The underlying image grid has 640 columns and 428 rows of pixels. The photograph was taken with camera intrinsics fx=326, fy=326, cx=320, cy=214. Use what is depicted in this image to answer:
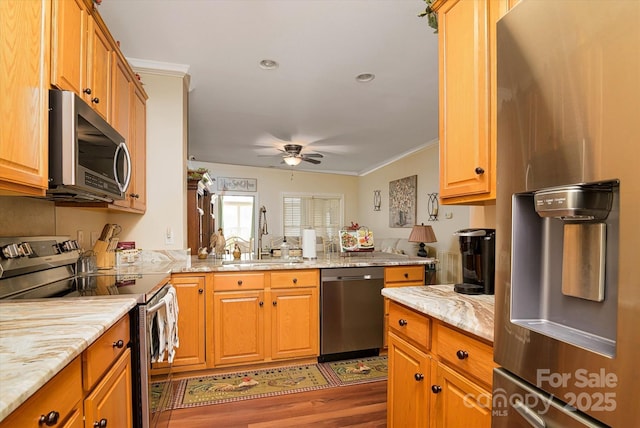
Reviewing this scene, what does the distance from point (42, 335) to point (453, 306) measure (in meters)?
1.42

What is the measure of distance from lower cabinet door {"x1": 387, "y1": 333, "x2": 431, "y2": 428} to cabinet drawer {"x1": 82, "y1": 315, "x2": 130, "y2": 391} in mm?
1216

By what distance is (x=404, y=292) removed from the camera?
1.66 m

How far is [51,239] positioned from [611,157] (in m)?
2.46

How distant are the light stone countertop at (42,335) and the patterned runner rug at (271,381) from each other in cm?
127

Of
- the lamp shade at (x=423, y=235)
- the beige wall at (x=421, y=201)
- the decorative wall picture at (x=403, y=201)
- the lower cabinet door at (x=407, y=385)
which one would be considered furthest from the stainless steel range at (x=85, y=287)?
the decorative wall picture at (x=403, y=201)

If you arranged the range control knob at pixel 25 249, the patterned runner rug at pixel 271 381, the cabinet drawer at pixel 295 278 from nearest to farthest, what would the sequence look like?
the range control knob at pixel 25 249, the patterned runner rug at pixel 271 381, the cabinet drawer at pixel 295 278

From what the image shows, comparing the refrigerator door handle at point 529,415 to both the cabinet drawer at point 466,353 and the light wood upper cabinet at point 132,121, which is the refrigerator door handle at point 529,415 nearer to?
the cabinet drawer at point 466,353

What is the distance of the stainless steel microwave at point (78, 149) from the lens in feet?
4.37

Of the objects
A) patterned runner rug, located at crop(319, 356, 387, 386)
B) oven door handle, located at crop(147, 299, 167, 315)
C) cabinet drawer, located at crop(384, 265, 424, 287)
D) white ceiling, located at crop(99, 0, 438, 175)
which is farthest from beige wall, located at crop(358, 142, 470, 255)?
oven door handle, located at crop(147, 299, 167, 315)

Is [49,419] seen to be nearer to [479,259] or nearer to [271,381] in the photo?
[479,259]

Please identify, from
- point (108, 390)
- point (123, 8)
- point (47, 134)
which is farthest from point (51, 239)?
point (123, 8)

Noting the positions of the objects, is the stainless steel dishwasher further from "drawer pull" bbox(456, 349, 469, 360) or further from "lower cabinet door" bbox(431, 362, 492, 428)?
"drawer pull" bbox(456, 349, 469, 360)

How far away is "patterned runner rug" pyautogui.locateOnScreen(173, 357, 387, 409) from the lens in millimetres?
2311

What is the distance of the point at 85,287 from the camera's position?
5.70 feet
